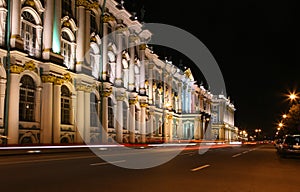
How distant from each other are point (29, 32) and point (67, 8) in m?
7.01

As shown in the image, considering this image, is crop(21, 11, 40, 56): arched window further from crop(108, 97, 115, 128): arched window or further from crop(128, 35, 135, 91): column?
crop(128, 35, 135, 91): column

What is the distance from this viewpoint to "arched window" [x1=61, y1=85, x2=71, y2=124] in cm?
3997

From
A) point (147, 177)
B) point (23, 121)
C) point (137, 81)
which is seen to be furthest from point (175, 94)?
point (147, 177)

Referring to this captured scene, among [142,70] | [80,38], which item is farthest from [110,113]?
[80,38]

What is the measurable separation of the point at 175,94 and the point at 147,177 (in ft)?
243

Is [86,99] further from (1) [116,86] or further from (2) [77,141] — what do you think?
(1) [116,86]

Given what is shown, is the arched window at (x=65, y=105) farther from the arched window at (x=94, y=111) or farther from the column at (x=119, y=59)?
the column at (x=119, y=59)

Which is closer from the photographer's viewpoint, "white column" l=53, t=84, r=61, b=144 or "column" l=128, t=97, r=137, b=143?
"white column" l=53, t=84, r=61, b=144

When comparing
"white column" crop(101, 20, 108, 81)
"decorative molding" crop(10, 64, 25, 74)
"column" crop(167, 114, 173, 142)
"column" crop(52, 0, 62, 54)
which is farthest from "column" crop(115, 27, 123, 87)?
"column" crop(167, 114, 173, 142)

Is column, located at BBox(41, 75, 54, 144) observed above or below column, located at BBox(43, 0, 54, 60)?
below

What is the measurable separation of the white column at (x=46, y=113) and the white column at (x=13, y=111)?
358 cm

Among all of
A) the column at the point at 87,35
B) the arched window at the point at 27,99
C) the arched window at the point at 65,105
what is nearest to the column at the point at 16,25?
the arched window at the point at 27,99

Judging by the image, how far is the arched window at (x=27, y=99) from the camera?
34500 millimetres

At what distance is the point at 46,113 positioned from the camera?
36.2m
